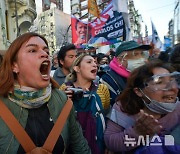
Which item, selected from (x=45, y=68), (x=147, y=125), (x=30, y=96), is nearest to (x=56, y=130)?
(x=30, y=96)

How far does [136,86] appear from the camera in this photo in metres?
2.24

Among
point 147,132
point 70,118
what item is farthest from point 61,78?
point 147,132

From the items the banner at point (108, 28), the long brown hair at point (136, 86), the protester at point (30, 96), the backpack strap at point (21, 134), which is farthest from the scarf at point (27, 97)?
the banner at point (108, 28)

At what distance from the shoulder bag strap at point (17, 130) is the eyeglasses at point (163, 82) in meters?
1.10

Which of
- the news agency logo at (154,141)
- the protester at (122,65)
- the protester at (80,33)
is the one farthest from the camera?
the protester at (80,33)

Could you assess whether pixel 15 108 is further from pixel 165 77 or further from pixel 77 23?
pixel 77 23

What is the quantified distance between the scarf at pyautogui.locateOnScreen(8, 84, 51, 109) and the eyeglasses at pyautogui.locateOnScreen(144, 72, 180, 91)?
3.07ft

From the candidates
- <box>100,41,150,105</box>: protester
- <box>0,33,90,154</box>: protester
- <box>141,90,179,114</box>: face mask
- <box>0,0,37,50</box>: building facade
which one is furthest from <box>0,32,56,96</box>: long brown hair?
<box>0,0,37,50</box>: building facade

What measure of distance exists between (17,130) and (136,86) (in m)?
1.14

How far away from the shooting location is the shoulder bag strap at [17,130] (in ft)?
5.25

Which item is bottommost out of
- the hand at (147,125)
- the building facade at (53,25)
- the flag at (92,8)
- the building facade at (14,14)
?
the hand at (147,125)

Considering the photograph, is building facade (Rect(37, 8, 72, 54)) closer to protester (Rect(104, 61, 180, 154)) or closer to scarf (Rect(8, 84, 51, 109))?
protester (Rect(104, 61, 180, 154))

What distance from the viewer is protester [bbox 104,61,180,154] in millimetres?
1913

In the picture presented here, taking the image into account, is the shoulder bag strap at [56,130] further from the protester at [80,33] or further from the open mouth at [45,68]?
the protester at [80,33]
